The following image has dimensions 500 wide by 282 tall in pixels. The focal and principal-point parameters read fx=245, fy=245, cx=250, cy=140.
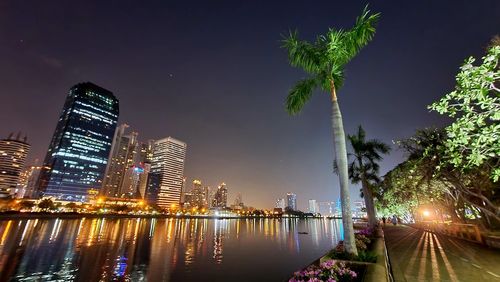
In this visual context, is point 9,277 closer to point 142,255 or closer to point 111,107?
point 142,255

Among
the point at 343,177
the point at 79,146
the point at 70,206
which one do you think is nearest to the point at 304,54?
the point at 343,177

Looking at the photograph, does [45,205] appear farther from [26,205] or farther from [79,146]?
[79,146]

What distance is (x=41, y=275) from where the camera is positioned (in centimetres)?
1938

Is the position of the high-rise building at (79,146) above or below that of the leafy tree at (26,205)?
above

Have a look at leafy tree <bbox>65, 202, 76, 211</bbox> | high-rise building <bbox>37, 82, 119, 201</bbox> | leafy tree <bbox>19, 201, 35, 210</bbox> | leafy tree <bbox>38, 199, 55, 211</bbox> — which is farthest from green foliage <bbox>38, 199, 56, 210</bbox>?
high-rise building <bbox>37, 82, 119, 201</bbox>

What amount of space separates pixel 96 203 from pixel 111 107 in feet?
256

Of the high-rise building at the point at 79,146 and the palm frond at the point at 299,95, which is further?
the high-rise building at the point at 79,146

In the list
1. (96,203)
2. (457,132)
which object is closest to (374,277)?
(457,132)

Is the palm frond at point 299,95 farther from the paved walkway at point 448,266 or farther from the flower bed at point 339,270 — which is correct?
the paved walkway at point 448,266

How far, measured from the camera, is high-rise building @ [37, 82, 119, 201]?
535 feet

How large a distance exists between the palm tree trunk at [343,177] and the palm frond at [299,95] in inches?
67.7

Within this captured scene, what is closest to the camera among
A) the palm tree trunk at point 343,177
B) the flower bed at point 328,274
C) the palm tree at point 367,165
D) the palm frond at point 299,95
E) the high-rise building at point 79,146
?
the flower bed at point 328,274

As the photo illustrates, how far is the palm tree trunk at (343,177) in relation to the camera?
1090 cm

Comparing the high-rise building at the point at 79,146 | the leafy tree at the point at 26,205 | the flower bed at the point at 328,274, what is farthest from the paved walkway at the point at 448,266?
the high-rise building at the point at 79,146
